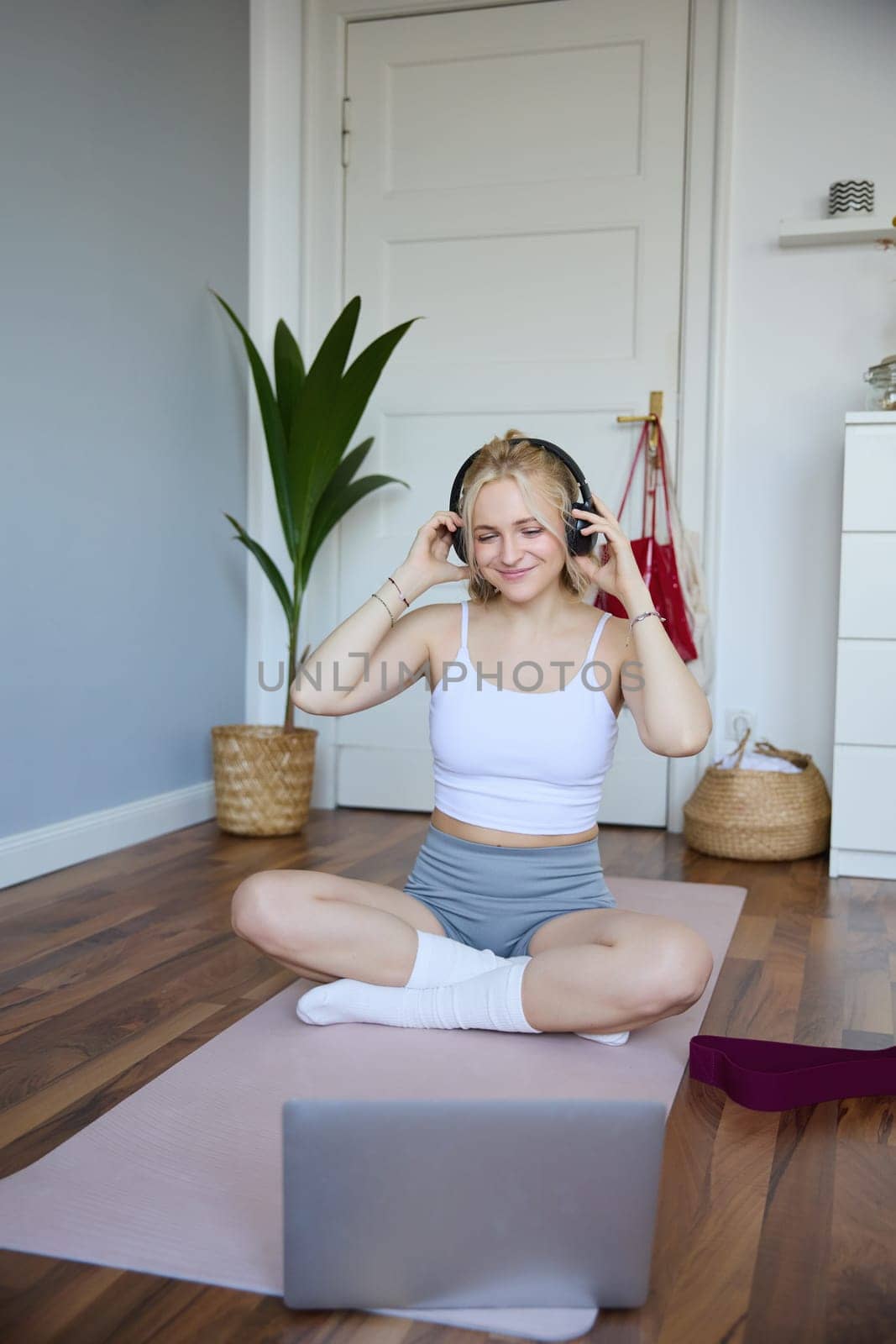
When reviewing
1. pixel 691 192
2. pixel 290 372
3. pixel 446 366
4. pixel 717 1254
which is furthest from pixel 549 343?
pixel 717 1254

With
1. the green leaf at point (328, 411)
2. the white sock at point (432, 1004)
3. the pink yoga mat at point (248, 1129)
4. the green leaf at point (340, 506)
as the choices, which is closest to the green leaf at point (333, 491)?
the green leaf at point (340, 506)

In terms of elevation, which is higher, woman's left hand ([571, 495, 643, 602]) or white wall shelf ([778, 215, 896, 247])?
white wall shelf ([778, 215, 896, 247])

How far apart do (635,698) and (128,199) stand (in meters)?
1.89

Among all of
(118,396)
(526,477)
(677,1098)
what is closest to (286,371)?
(118,396)

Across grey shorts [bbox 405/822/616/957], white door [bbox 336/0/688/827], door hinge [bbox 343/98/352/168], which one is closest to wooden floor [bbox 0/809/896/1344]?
grey shorts [bbox 405/822/616/957]

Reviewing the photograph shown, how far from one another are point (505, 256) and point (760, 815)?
67.1 inches

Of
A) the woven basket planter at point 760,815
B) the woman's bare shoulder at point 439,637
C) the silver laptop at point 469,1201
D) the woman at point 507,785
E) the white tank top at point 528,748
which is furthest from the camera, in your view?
the woven basket planter at point 760,815

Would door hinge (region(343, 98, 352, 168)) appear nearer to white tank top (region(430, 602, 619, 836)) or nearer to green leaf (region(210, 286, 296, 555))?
green leaf (region(210, 286, 296, 555))

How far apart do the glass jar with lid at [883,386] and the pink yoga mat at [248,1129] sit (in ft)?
5.26

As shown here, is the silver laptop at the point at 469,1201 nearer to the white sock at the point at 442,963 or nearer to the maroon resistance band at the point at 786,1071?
the maroon resistance band at the point at 786,1071

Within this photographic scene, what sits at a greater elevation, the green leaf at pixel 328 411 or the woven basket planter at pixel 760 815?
the green leaf at pixel 328 411

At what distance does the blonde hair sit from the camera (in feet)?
5.53

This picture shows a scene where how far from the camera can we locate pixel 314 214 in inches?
144

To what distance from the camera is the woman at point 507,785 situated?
5.24 feet
